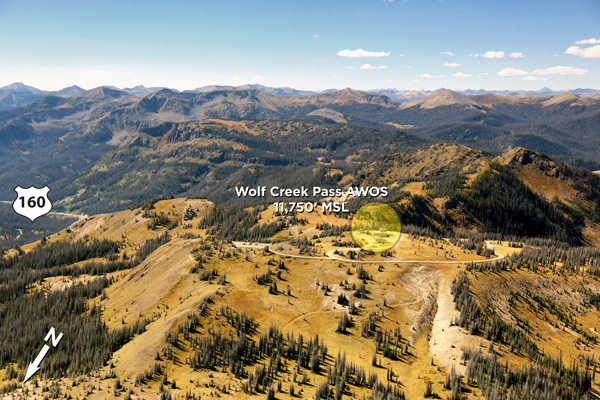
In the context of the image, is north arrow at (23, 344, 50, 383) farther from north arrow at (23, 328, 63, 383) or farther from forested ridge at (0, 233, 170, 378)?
forested ridge at (0, 233, 170, 378)

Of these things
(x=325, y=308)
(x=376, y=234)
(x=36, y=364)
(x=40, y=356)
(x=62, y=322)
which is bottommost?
(x=62, y=322)

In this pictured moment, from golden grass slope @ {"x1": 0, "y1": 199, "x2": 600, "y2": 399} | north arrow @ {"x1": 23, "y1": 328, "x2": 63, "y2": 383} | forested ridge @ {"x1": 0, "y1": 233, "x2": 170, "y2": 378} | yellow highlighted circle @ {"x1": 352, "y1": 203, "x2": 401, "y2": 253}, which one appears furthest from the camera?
yellow highlighted circle @ {"x1": 352, "y1": 203, "x2": 401, "y2": 253}

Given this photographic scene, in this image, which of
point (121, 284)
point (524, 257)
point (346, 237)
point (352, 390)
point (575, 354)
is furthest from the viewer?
point (346, 237)

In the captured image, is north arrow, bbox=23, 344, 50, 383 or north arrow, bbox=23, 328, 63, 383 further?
north arrow, bbox=23, 328, 63, 383

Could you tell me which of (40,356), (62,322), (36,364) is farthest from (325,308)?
(62,322)

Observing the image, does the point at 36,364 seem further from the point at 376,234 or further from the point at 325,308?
the point at 376,234

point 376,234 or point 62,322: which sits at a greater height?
point 376,234

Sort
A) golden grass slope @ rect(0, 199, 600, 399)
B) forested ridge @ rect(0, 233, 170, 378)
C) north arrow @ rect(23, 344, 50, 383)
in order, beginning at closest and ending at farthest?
1. golden grass slope @ rect(0, 199, 600, 399)
2. north arrow @ rect(23, 344, 50, 383)
3. forested ridge @ rect(0, 233, 170, 378)

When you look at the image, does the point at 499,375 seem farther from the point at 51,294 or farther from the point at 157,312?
the point at 51,294

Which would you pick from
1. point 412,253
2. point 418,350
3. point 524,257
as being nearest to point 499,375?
point 418,350

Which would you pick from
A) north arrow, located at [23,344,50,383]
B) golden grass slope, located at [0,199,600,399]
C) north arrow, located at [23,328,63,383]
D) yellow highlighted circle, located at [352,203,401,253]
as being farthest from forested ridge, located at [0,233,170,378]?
yellow highlighted circle, located at [352,203,401,253]

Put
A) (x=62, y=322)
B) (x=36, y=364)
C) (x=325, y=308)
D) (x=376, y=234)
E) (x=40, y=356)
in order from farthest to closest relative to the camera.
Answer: (x=376, y=234) < (x=62, y=322) < (x=40, y=356) < (x=325, y=308) < (x=36, y=364)
